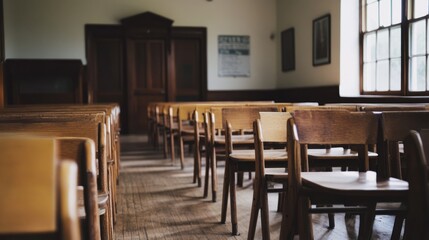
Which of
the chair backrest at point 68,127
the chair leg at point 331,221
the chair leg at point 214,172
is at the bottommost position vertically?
the chair leg at point 331,221

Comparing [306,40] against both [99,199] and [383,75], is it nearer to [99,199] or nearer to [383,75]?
[383,75]

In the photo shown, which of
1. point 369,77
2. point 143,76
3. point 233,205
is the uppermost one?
point 143,76

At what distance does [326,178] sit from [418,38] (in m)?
5.14

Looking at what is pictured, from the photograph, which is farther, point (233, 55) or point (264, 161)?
point (233, 55)

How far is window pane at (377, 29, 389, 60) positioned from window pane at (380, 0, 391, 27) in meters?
0.12

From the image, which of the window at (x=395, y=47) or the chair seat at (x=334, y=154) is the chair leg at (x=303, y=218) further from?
the window at (x=395, y=47)

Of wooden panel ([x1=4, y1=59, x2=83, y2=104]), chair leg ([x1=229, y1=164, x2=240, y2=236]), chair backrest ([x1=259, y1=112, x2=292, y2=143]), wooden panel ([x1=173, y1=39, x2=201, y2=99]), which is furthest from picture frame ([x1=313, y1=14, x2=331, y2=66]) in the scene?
chair backrest ([x1=259, y1=112, x2=292, y2=143])

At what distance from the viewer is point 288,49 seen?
35.6 feet

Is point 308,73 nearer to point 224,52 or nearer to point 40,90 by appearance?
point 224,52

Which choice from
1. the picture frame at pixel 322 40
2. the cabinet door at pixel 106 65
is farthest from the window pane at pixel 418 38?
the cabinet door at pixel 106 65

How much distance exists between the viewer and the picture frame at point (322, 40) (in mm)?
8758

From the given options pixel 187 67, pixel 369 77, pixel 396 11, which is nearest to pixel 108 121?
pixel 396 11

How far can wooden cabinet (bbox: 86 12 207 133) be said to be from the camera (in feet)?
35.7

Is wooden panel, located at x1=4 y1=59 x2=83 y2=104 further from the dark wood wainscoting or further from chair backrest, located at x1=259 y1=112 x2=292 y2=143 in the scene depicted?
chair backrest, located at x1=259 y1=112 x2=292 y2=143
